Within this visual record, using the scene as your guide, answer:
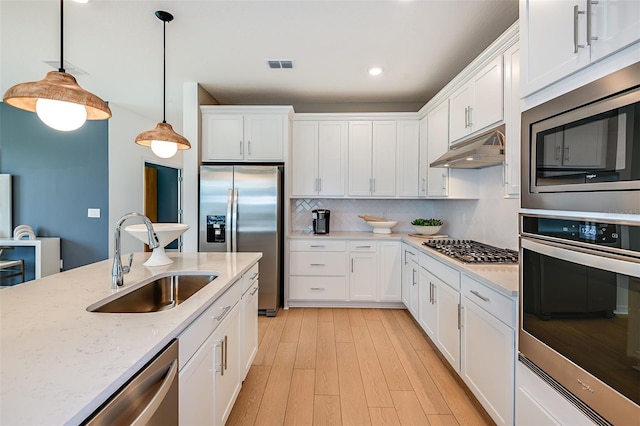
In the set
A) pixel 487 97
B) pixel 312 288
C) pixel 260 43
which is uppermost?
pixel 260 43

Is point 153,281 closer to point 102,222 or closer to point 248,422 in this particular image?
point 248,422

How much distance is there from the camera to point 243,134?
144 inches

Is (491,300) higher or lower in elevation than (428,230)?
lower

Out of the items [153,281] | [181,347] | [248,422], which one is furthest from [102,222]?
[181,347]

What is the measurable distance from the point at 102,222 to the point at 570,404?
5298 mm

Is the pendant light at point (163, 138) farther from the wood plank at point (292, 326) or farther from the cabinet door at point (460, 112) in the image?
the cabinet door at point (460, 112)

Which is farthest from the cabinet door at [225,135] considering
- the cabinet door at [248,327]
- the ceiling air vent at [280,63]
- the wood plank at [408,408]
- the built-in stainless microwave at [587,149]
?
the built-in stainless microwave at [587,149]

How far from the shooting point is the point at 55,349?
81 cm

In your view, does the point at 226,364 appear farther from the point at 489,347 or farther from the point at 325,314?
the point at 325,314

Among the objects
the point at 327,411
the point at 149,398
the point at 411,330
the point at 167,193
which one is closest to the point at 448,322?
the point at 411,330

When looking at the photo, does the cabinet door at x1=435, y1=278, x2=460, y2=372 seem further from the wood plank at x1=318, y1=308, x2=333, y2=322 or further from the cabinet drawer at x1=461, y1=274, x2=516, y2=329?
the wood plank at x1=318, y1=308, x2=333, y2=322

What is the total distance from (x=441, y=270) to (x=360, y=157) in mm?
1937

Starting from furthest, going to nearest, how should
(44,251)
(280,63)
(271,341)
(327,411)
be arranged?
1. (44,251)
2. (280,63)
3. (271,341)
4. (327,411)

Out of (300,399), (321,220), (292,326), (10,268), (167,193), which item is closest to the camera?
(300,399)
